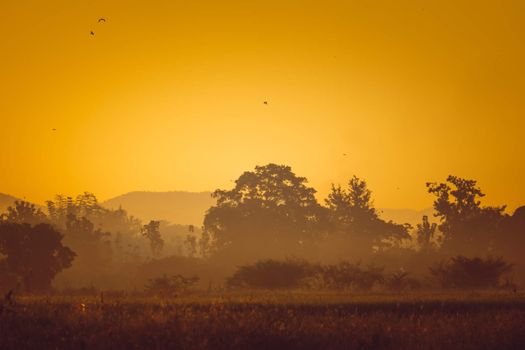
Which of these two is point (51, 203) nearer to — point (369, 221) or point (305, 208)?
point (305, 208)

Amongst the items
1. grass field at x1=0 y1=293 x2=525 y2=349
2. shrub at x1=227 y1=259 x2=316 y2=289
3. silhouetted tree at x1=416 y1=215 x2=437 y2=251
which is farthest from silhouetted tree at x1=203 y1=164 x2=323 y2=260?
grass field at x1=0 y1=293 x2=525 y2=349

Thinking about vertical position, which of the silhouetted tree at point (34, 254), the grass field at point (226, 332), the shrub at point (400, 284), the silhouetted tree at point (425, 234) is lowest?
the grass field at point (226, 332)

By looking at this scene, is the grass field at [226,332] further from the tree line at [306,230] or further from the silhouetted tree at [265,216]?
the silhouetted tree at [265,216]

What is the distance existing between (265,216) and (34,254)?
3982 centimetres

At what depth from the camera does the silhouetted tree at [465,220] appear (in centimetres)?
6881

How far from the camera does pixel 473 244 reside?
69.6 meters

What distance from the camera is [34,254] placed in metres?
41.5

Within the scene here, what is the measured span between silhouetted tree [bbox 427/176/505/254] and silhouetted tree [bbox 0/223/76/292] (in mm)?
45420

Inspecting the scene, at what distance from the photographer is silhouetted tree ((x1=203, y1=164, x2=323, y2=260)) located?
247 ft

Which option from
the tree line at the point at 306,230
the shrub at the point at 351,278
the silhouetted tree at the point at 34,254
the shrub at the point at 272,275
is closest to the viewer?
the shrub at the point at 351,278

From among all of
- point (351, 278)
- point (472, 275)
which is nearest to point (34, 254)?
point (351, 278)

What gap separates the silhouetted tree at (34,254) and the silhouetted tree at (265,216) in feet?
101

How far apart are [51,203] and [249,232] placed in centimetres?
5050

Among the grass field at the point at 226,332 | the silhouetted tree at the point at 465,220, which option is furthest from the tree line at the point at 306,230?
the grass field at the point at 226,332
